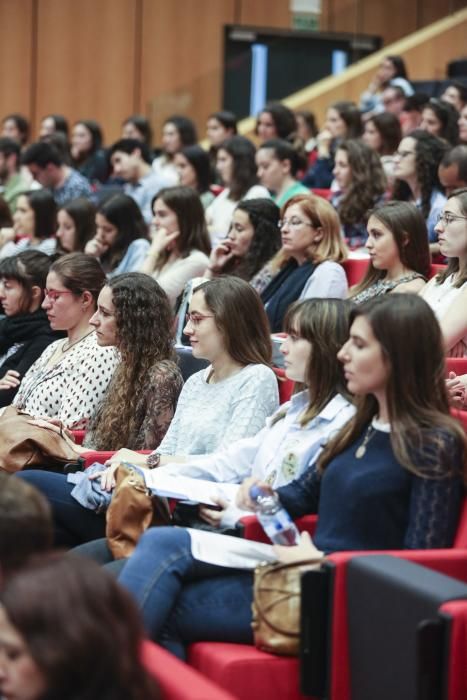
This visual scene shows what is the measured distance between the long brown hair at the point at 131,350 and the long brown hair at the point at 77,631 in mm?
2249

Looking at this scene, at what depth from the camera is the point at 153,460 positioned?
11.8 ft

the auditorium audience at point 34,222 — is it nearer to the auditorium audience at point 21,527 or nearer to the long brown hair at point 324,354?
the long brown hair at point 324,354

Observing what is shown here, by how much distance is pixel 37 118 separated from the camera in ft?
42.3

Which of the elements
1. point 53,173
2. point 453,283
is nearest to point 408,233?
point 453,283

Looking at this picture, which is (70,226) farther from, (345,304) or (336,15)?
(336,15)

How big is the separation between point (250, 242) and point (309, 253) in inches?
18.4

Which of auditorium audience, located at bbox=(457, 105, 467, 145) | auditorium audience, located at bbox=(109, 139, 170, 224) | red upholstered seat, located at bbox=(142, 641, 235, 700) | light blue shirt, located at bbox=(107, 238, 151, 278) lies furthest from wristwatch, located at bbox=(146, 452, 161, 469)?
auditorium audience, located at bbox=(109, 139, 170, 224)

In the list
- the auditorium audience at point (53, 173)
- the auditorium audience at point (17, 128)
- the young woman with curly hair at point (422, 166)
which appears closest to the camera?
the young woman with curly hair at point (422, 166)

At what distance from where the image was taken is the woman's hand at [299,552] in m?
2.69

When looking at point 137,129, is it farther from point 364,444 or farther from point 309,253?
point 364,444

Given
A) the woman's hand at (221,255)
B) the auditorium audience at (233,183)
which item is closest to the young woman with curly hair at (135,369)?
the woman's hand at (221,255)

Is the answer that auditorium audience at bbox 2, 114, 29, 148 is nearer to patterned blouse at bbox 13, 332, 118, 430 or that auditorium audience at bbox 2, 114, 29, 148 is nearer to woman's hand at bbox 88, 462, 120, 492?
patterned blouse at bbox 13, 332, 118, 430

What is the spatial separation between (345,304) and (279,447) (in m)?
0.40

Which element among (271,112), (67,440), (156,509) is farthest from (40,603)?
(271,112)
